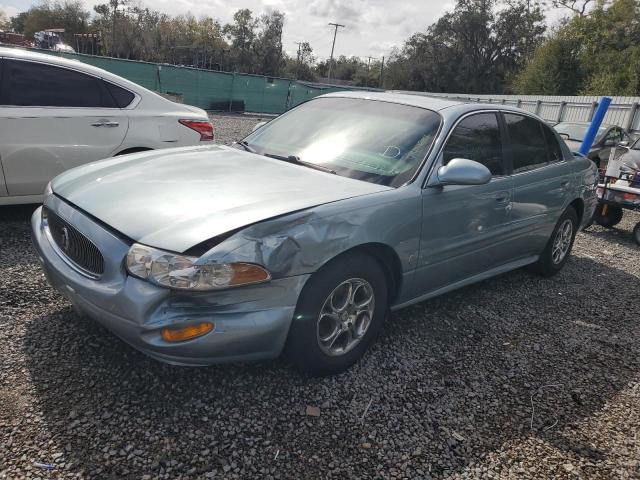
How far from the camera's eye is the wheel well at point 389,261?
286cm

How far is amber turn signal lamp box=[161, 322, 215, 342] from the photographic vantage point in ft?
7.32

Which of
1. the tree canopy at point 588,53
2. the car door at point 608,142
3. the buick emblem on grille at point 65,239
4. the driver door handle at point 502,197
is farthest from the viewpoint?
the tree canopy at point 588,53

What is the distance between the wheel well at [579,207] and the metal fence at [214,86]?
1574cm

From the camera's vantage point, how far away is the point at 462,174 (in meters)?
3.09

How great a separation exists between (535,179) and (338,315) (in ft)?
7.85

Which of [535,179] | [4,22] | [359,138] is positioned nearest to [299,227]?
[359,138]

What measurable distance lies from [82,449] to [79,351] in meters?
0.79

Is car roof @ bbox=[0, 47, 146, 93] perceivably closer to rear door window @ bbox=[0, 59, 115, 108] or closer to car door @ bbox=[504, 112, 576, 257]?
rear door window @ bbox=[0, 59, 115, 108]

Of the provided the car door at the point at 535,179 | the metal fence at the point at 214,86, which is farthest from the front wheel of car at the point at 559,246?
the metal fence at the point at 214,86

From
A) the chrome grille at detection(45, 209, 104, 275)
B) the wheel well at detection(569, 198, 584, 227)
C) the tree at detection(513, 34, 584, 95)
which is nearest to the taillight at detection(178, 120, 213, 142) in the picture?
the chrome grille at detection(45, 209, 104, 275)

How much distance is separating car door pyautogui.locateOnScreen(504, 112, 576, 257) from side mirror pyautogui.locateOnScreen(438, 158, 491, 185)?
0.96 metres

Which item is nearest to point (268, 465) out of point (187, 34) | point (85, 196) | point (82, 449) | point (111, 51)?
point (82, 449)

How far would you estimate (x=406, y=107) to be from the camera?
3.62m

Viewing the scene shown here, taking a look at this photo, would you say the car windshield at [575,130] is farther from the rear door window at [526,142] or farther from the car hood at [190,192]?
the car hood at [190,192]
